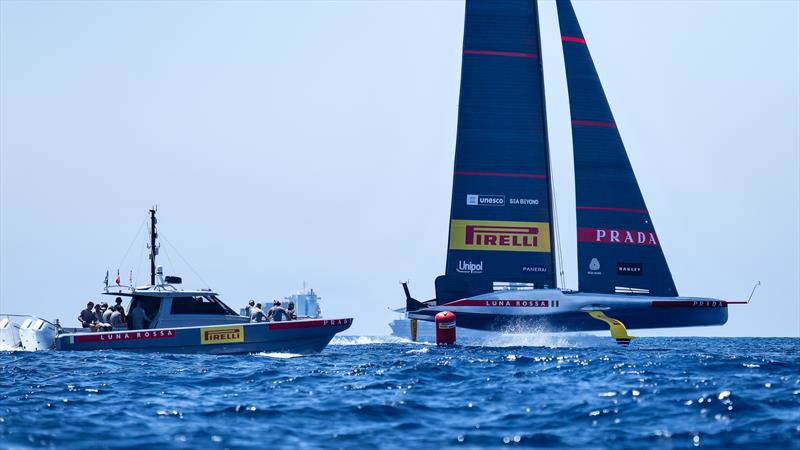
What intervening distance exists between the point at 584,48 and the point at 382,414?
93.1 feet

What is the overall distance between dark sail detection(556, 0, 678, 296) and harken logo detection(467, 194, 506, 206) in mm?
2933

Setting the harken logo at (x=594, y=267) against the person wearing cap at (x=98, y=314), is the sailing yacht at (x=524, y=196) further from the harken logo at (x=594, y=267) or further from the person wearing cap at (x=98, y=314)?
the person wearing cap at (x=98, y=314)

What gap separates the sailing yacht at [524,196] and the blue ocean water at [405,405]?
15.6 metres

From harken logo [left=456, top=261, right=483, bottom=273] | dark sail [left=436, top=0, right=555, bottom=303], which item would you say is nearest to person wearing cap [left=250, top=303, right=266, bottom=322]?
dark sail [left=436, top=0, right=555, bottom=303]

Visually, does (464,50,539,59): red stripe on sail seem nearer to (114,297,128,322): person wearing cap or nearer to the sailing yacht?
the sailing yacht

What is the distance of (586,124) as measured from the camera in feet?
132

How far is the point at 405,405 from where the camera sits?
1611 centimetres

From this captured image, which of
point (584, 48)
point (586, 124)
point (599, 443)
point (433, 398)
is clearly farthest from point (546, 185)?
point (599, 443)

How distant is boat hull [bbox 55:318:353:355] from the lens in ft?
96.0

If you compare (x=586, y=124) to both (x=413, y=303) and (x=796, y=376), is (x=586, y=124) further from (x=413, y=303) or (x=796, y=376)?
(x=796, y=376)

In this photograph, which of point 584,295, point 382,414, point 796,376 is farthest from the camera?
point 584,295

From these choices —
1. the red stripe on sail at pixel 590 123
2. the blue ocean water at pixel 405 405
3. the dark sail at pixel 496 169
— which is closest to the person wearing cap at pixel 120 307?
the blue ocean water at pixel 405 405

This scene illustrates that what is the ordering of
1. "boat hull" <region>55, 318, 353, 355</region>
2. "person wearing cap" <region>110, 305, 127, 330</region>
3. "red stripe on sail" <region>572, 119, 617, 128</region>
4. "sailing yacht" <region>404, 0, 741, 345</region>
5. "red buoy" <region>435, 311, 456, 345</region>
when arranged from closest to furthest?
"boat hull" <region>55, 318, 353, 355</region> < "person wearing cap" <region>110, 305, 127, 330</region> < "red buoy" <region>435, 311, 456, 345</region> < "sailing yacht" <region>404, 0, 741, 345</region> < "red stripe on sail" <region>572, 119, 617, 128</region>

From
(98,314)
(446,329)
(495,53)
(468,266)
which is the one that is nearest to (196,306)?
(98,314)
